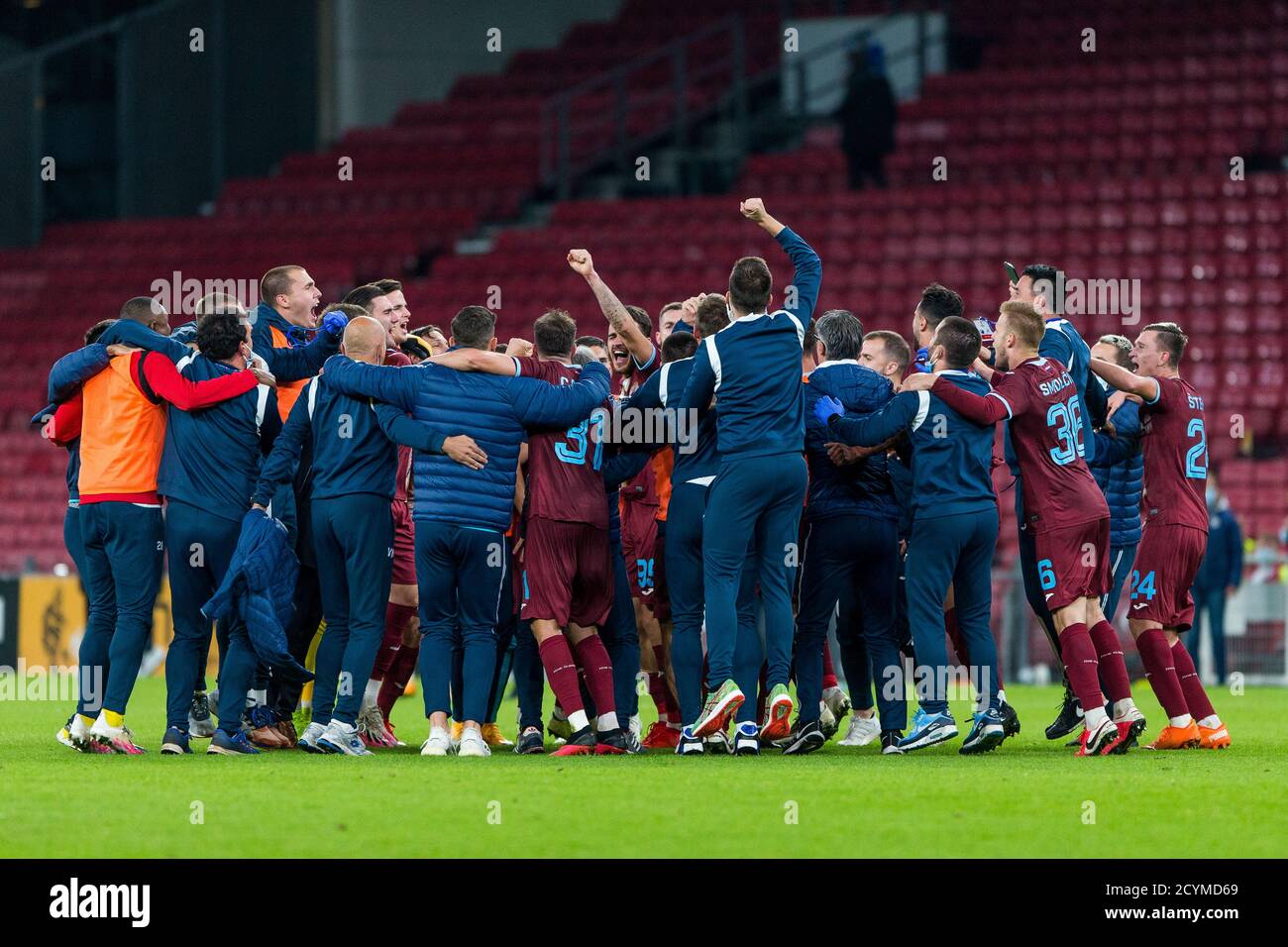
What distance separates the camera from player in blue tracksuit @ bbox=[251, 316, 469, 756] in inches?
341

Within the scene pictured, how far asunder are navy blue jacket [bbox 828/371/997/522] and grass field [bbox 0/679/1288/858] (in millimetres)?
1155

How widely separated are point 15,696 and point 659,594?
6013mm

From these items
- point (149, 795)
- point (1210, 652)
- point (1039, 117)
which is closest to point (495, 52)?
point (1039, 117)

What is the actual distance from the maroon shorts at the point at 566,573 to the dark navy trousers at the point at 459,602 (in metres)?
0.17

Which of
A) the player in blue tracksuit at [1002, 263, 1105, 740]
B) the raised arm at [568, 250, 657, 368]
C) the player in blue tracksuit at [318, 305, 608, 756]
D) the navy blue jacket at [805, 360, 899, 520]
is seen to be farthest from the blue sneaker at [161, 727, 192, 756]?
the player in blue tracksuit at [1002, 263, 1105, 740]

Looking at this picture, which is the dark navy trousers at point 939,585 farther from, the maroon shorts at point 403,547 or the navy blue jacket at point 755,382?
the maroon shorts at point 403,547

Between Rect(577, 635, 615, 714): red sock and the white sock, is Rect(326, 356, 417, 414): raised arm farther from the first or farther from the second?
the white sock

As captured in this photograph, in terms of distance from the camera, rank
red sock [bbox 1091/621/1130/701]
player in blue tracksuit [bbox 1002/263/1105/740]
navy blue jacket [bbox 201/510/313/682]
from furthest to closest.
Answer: player in blue tracksuit [bbox 1002/263/1105/740] < red sock [bbox 1091/621/1130/701] < navy blue jacket [bbox 201/510/313/682]

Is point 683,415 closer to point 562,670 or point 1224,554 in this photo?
point 562,670

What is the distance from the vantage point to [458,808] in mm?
6672

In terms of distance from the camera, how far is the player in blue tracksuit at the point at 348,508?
341 inches

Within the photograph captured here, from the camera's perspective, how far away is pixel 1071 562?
887 centimetres

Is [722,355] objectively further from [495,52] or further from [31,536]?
[495,52]
